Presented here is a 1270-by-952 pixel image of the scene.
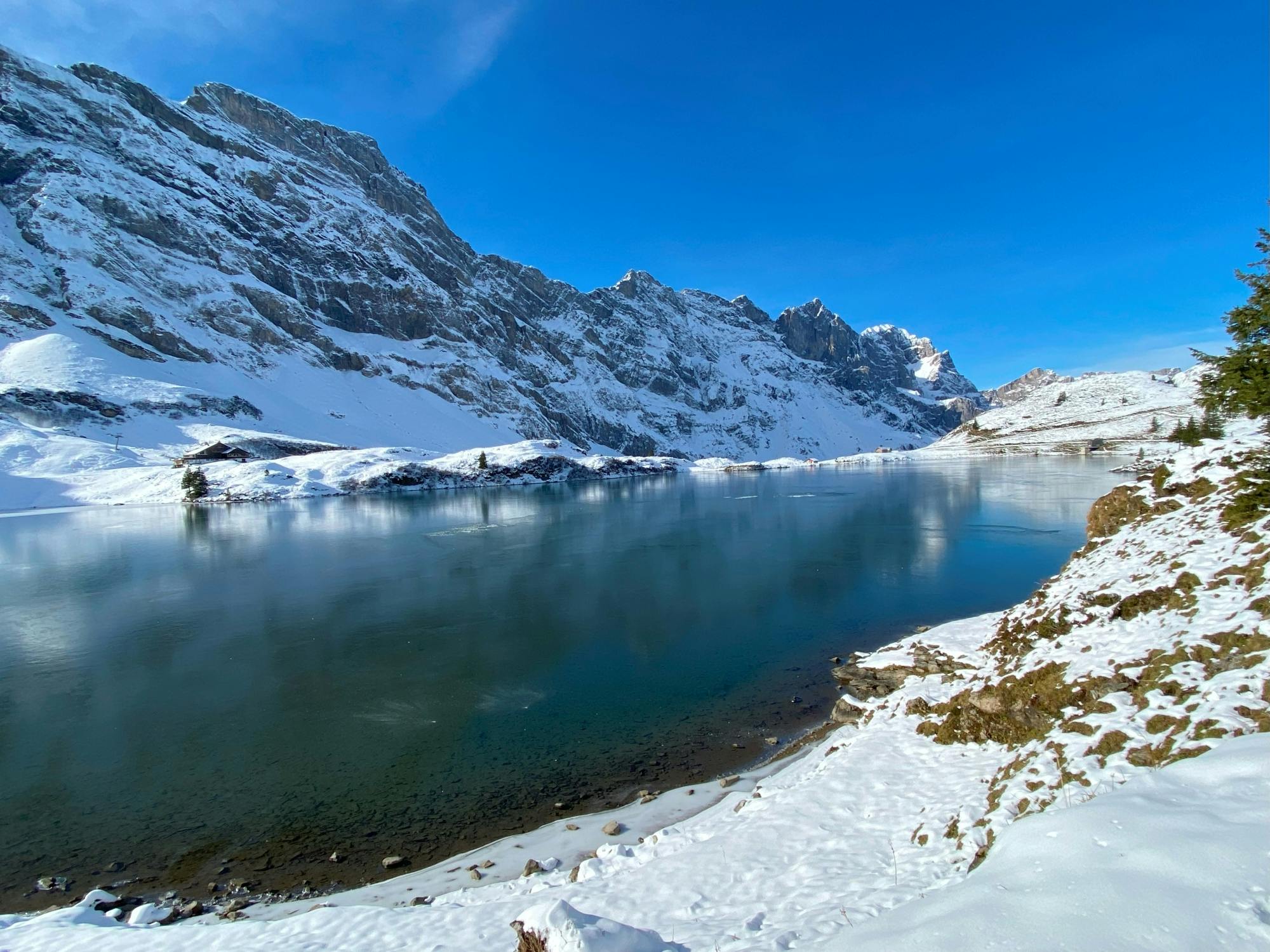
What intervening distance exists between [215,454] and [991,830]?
12277 cm

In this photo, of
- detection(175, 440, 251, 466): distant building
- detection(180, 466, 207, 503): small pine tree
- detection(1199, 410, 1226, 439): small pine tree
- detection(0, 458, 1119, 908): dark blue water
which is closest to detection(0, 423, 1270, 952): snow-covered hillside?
detection(0, 458, 1119, 908): dark blue water

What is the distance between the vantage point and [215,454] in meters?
101

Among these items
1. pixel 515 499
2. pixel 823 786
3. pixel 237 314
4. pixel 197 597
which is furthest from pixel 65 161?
pixel 823 786

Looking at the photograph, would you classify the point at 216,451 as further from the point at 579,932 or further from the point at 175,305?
the point at 579,932

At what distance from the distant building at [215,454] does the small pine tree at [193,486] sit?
13562mm

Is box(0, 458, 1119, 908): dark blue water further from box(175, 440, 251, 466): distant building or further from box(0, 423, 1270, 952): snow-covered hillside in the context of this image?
box(175, 440, 251, 466): distant building

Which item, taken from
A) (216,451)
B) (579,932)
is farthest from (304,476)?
(579,932)

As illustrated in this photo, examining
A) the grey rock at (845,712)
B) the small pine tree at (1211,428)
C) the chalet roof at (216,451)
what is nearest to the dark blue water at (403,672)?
the grey rock at (845,712)

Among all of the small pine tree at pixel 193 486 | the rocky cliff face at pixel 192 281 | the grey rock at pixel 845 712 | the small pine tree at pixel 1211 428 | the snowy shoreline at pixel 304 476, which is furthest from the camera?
the rocky cliff face at pixel 192 281

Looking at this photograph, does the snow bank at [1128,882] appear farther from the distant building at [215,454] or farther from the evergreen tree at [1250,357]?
the distant building at [215,454]

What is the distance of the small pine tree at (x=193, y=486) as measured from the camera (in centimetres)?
8475

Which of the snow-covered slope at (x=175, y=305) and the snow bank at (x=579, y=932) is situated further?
the snow-covered slope at (x=175, y=305)

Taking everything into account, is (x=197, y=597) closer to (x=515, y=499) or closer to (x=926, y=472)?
(x=515, y=499)

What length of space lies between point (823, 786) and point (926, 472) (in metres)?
127
